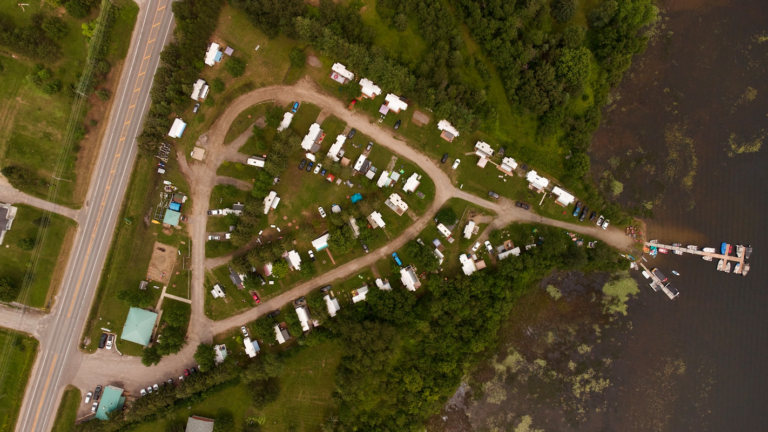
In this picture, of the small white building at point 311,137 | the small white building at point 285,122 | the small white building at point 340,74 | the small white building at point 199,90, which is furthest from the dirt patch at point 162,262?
the small white building at point 340,74

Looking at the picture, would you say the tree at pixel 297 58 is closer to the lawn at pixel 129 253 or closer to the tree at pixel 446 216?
the lawn at pixel 129 253

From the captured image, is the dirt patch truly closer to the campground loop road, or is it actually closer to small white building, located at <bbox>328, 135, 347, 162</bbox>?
the campground loop road

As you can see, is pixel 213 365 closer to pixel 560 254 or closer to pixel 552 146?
pixel 560 254

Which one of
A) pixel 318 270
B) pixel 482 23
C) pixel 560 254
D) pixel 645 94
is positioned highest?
pixel 482 23

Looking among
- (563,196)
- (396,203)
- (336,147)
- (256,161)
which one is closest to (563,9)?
(563,196)

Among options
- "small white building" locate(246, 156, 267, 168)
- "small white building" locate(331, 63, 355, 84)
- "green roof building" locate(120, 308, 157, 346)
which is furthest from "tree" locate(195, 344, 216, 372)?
"small white building" locate(331, 63, 355, 84)

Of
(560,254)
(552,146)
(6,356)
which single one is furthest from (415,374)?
(6,356)
